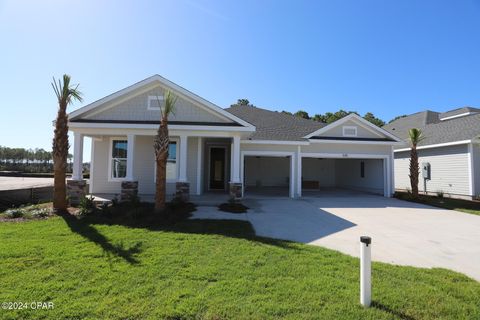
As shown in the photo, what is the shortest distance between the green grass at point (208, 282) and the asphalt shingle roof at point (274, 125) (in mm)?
9947

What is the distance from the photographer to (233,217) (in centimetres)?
973

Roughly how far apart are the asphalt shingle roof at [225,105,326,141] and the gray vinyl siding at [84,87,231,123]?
3.43 m

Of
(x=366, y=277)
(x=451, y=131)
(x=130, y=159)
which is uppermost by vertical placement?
(x=451, y=131)

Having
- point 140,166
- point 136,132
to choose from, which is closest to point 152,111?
point 136,132

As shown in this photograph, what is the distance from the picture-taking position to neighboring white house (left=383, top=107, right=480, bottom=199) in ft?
51.2

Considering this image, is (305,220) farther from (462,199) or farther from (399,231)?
(462,199)

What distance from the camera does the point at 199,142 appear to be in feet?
47.7

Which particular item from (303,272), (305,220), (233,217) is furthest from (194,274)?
(305,220)

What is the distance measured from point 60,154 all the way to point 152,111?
174 inches

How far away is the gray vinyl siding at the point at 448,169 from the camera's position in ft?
52.7

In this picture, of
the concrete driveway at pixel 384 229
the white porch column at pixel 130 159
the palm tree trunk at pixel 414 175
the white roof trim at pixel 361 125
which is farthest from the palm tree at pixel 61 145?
the palm tree trunk at pixel 414 175

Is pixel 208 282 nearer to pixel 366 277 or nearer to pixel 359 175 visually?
pixel 366 277

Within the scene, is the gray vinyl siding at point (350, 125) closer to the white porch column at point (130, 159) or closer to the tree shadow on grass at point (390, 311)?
the white porch column at point (130, 159)

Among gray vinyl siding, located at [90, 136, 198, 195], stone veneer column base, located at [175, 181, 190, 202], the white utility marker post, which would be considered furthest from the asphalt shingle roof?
the white utility marker post
